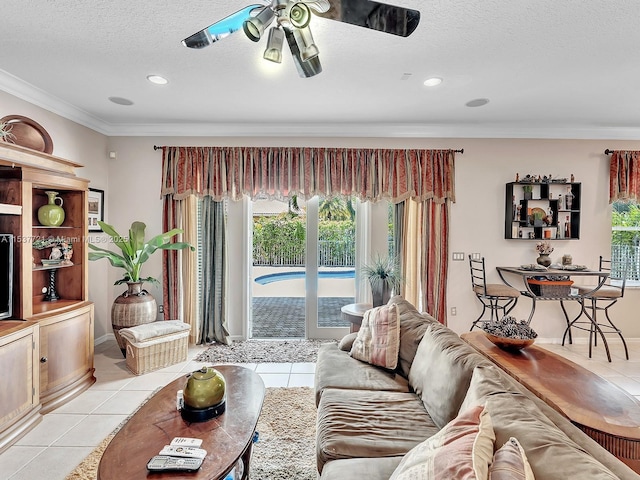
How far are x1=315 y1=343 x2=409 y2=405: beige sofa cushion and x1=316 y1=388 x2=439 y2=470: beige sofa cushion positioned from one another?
0.07 meters

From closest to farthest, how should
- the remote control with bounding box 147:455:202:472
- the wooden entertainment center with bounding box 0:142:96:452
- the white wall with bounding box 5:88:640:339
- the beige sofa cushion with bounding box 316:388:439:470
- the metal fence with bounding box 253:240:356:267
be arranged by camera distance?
the remote control with bounding box 147:455:202:472, the beige sofa cushion with bounding box 316:388:439:470, the wooden entertainment center with bounding box 0:142:96:452, the white wall with bounding box 5:88:640:339, the metal fence with bounding box 253:240:356:267

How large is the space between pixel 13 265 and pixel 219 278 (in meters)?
2.10

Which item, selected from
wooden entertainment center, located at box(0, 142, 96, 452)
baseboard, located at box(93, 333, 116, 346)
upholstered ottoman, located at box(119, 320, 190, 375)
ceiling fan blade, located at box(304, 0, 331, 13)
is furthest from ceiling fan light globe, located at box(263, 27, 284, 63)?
baseboard, located at box(93, 333, 116, 346)

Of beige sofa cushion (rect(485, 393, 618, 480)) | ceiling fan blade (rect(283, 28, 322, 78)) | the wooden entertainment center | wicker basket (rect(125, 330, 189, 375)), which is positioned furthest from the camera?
wicker basket (rect(125, 330, 189, 375))

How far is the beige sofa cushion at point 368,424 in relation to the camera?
5.27 ft

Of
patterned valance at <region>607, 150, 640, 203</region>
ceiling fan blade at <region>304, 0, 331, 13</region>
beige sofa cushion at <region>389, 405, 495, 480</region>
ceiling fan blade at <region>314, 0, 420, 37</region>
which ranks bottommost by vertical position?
beige sofa cushion at <region>389, 405, 495, 480</region>

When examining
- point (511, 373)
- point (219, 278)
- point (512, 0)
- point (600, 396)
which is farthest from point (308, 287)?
point (512, 0)

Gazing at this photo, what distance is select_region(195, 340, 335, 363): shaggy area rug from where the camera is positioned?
12.8 feet

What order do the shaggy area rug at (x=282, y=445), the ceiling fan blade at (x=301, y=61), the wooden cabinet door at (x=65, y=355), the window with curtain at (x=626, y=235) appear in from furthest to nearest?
1. the window with curtain at (x=626, y=235)
2. the wooden cabinet door at (x=65, y=355)
3. the shaggy area rug at (x=282, y=445)
4. the ceiling fan blade at (x=301, y=61)

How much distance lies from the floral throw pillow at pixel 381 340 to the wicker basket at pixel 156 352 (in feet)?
6.92

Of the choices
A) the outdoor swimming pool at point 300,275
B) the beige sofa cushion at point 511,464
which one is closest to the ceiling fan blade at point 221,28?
the beige sofa cushion at point 511,464

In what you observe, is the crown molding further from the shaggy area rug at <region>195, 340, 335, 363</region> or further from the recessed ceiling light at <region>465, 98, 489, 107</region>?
the shaggy area rug at <region>195, 340, 335, 363</region>

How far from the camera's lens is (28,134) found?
3.28 m

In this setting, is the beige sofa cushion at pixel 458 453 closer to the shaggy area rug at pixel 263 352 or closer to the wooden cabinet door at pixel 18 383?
the wooden cabinet door at pixel 18 383
